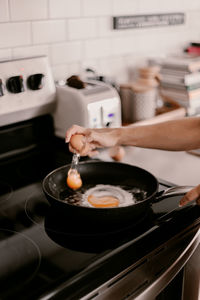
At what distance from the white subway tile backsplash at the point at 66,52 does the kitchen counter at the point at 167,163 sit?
48cm

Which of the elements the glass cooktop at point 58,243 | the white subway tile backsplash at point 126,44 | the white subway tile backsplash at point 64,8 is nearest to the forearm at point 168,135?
the glass cooktop at point 58,243

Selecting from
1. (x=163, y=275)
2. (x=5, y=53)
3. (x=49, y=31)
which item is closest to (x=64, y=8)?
(x=49, y=31)

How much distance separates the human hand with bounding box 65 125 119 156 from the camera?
1126 millimetres

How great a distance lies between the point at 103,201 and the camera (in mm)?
1033

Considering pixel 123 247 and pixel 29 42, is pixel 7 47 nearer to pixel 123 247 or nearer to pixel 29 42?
pixel 29 42

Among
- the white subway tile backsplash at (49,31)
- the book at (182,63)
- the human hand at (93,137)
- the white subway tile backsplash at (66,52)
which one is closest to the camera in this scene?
the human hand at (93,137)

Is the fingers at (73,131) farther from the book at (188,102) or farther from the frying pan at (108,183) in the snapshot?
the book at (188,102)

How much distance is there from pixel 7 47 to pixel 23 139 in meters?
0.36

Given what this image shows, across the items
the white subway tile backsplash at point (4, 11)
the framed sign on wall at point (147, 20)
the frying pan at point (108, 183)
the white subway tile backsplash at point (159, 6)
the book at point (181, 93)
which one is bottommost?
the frying pan at point (108, 183)

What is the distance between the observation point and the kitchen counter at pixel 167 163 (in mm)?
1420

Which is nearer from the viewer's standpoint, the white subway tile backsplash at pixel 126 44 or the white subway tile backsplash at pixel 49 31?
the white subway tile backsplash at pixel 49 31

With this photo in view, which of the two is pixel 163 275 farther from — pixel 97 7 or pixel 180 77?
pixel 180 77

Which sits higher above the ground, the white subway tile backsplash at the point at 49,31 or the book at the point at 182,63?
the white subway tile backsplash at the point at 49,31

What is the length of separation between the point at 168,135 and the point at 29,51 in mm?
697
